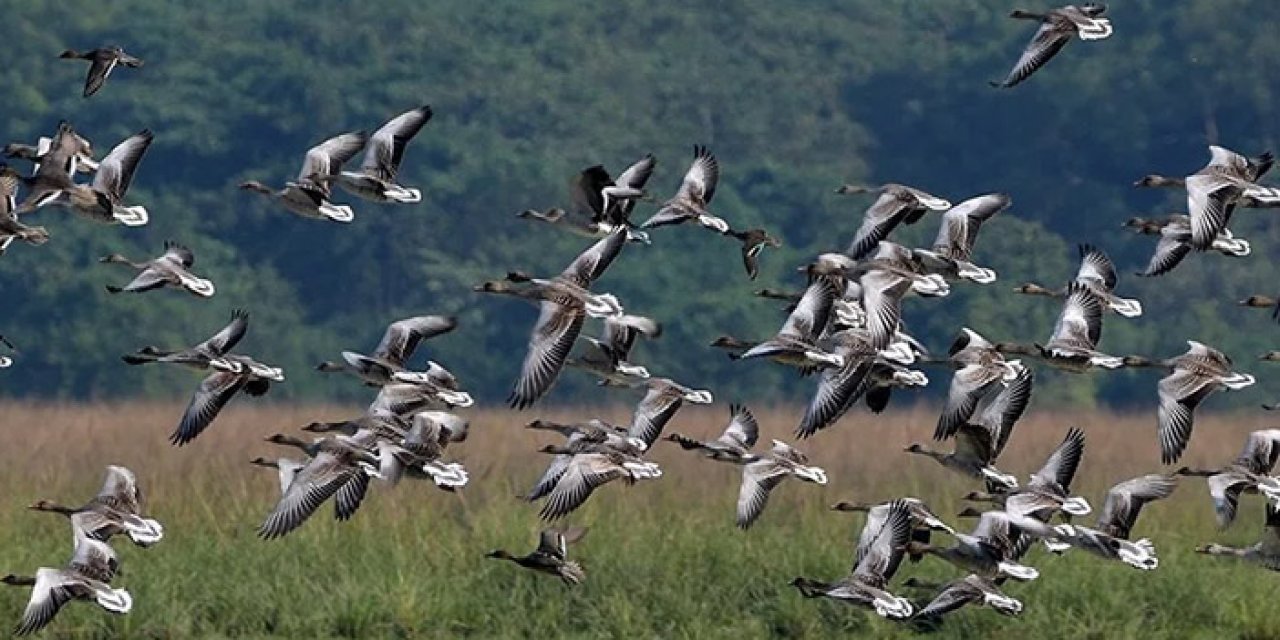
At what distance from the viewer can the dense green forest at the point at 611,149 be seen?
39125 millimetres

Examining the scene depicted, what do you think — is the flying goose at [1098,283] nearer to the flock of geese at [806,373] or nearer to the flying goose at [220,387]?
the flock of geese at [806,373]

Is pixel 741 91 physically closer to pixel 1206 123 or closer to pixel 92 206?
pixel 1206 123

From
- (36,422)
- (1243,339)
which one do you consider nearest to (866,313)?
(36,422)

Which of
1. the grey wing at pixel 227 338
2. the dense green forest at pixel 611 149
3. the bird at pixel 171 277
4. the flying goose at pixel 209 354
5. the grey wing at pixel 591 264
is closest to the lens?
the grey wing at pixel 591 264

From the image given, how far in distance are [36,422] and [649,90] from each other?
2200 centimetres

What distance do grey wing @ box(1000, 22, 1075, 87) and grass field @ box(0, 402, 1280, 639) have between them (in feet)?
10.0

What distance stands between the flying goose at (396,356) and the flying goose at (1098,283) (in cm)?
304

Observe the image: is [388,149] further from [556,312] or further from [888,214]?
[888,214]

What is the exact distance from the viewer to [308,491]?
45.4ft

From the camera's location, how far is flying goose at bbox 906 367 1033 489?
14.2m

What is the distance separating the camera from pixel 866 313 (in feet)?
46.4

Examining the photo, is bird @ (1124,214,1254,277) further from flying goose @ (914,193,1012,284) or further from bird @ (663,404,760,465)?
bird @ (663,404,760,465)

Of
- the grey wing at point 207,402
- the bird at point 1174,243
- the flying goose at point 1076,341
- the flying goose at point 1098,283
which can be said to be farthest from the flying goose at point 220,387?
the bird at point 1174,243

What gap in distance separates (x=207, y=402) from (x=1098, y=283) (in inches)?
181
